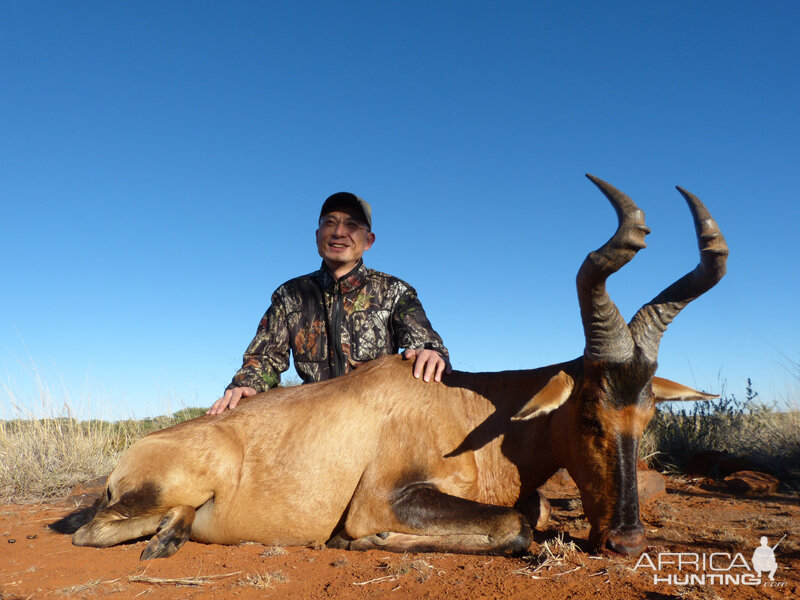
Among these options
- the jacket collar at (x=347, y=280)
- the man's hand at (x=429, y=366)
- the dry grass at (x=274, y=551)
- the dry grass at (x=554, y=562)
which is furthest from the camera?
the jacket collar at (x=347, y=280)

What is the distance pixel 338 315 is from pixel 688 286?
417 cm

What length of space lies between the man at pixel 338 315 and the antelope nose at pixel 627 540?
3.53 meters

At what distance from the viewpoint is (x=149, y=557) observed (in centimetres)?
456

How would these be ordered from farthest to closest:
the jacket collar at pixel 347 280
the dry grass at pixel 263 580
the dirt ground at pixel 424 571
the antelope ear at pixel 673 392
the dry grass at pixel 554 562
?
1. the jacket collar at pixel 347 280
2. the antelope ear at pixel 673 392
3. the dry grass at pixel 263 580
4. the dry grass at pixel 554 562
5. the dirt ground at pixel 424 571

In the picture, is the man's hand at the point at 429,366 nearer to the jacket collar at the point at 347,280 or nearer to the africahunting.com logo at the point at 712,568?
the africahunting.com logo at the point at 712,568

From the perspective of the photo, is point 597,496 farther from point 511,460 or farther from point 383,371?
point 383,371

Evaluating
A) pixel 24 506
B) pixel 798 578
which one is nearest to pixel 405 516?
pixel 798 578

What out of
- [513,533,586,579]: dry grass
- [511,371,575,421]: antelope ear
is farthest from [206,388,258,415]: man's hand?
[513,533,586,579]: dry grass

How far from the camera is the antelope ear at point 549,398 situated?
13.9ft

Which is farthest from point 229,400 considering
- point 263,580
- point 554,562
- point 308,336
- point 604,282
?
point 604,282

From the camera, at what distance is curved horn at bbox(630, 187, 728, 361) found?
14.3ft

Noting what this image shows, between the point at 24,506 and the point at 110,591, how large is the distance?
4.84 metres

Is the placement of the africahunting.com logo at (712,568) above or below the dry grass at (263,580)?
above

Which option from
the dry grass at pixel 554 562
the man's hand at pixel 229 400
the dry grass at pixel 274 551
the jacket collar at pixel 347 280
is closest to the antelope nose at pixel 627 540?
the dry grass at pixel 554 562
